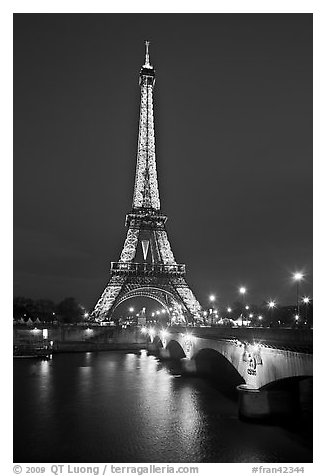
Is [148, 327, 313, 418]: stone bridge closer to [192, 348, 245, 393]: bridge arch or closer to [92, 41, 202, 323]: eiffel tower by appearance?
[192, 348, 245, 393]: bridge arch

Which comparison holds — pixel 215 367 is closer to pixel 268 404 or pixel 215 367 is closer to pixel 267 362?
pixel 268 404

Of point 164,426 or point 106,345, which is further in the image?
point 106,345

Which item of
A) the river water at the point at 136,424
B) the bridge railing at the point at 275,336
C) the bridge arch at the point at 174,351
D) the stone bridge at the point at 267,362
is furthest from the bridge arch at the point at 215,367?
the bridge arch at the point at 174,351

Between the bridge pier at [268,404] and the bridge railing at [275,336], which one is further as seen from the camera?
the bridge pier at [268,404]

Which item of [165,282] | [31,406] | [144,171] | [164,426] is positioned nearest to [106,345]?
[165,282]

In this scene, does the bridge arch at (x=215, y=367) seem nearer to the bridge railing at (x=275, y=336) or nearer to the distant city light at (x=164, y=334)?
the distant city light at (x=164, y=334)

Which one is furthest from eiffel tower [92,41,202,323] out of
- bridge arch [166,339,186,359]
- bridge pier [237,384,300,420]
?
bridge pier [237,384,300,420]
